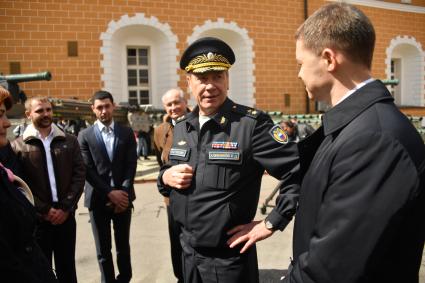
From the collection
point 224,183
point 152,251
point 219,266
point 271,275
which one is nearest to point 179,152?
point 224,183

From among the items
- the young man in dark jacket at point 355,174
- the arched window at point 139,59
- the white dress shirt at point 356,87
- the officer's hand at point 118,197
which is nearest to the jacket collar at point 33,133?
the officer's hand at point 118,197

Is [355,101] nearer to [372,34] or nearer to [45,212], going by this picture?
[372,34]

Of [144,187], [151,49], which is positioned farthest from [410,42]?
[144,187]

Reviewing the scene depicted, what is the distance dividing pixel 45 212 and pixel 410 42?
64.3ft

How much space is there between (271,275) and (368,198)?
2744 mm

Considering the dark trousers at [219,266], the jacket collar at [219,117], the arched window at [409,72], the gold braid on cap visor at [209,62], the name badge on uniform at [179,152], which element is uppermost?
the arched window at [409,72]

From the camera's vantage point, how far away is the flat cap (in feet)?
7.00

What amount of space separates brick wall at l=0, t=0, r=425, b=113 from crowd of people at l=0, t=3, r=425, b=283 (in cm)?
954

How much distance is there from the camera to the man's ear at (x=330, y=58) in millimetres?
1189

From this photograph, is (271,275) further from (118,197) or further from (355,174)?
(355,174)

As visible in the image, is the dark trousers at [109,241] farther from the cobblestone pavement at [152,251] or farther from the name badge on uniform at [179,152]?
the name badge on uniform at [179,152]

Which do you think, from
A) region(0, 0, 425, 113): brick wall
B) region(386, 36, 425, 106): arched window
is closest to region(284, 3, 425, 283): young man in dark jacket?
region(0, 0, 425, 113): brick wall

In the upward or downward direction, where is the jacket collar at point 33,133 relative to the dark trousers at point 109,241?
upward

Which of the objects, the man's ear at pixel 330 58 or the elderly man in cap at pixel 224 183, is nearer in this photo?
the man's ear at pixel 330 58
